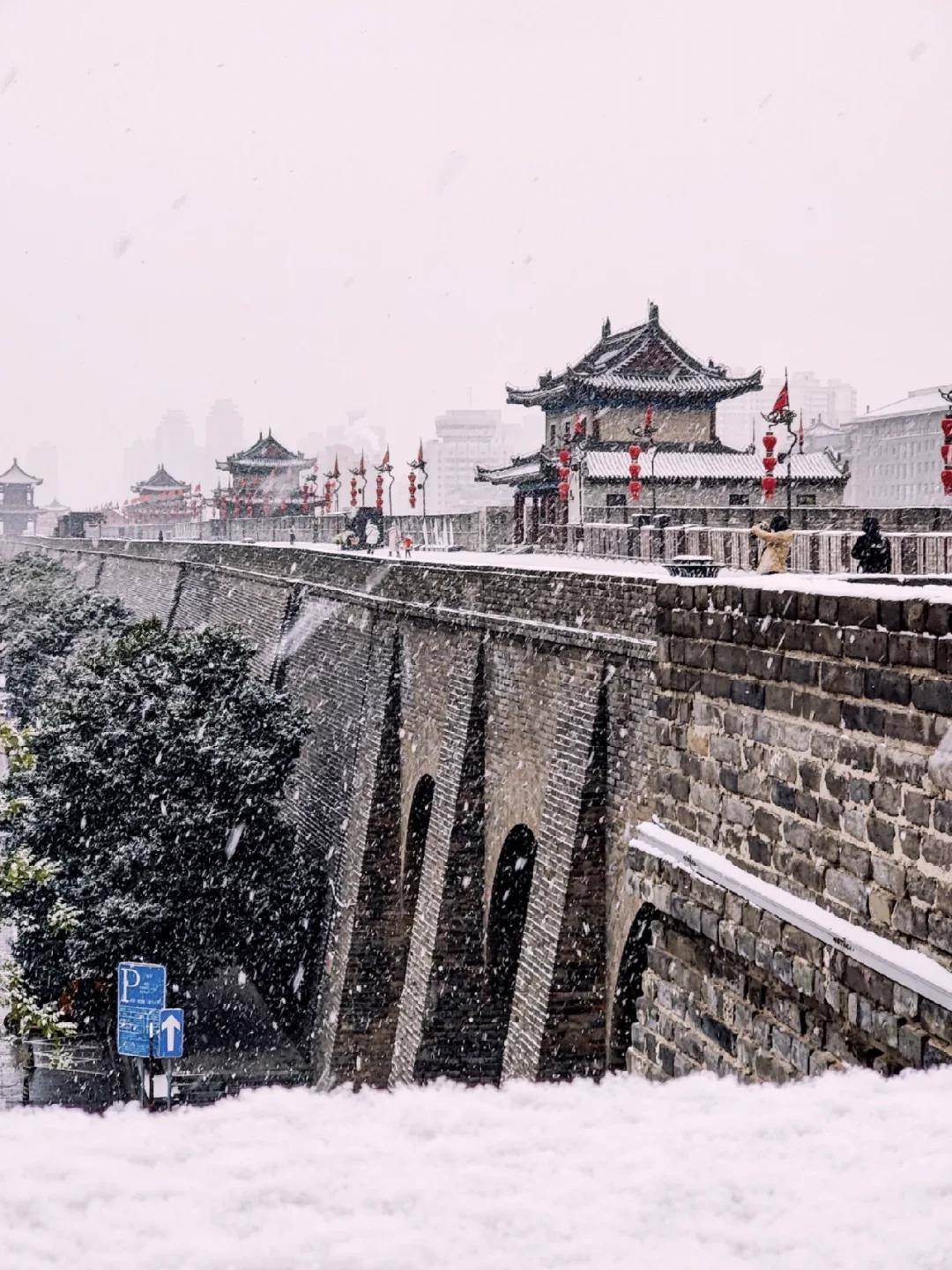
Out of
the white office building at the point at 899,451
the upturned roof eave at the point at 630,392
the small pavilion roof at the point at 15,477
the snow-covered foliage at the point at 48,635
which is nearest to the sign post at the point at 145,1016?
the snow-covered foliage at the point at 48,635

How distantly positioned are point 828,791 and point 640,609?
6586 mm

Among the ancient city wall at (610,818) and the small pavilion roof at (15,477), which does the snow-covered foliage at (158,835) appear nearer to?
the ancient city wall at (610,818)

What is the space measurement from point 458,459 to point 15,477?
5789 cm

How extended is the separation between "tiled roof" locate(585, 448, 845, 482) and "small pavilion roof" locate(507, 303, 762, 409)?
1821 mm

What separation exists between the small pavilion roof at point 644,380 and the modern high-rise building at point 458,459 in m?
118

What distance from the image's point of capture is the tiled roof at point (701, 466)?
35.1 m

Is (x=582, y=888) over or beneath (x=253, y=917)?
over

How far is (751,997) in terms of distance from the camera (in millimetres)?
6230

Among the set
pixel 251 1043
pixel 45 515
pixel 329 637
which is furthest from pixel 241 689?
pixel 45 515

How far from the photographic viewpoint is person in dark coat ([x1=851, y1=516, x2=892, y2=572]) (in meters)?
13.1

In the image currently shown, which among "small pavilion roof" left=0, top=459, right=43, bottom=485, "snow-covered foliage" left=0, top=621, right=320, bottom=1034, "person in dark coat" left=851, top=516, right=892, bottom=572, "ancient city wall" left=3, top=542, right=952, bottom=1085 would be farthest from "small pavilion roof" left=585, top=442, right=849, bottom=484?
"small pavilion roof" left=0, top=459, right=43, bottom=485

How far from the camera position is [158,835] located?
1919 centimetres

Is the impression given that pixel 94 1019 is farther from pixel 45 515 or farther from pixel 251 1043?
pixel 45 515

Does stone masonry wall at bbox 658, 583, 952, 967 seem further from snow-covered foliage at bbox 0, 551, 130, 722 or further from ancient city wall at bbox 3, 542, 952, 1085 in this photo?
snow-covered foliage at bbox 0, 551, 130, 722
